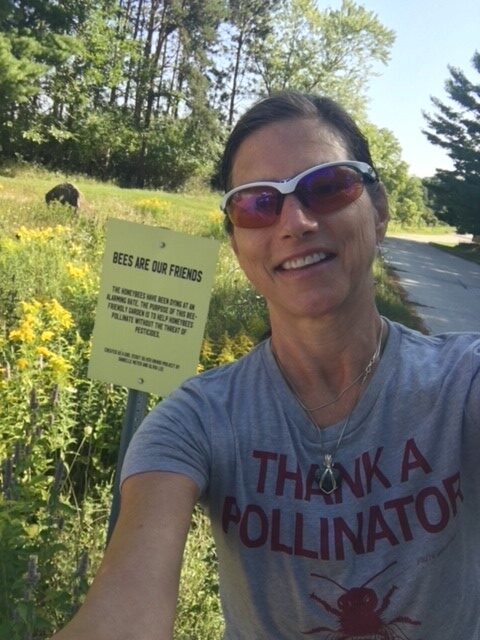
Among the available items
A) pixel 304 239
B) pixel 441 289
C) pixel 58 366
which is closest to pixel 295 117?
pixel 304 239

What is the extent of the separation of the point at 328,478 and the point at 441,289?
13471 mm

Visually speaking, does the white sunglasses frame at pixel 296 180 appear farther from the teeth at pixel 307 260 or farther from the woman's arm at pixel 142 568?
the woman's arm at pixel 142 568

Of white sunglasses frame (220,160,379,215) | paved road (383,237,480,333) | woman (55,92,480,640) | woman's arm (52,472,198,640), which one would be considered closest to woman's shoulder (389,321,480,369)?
woman (55,92,480,640)

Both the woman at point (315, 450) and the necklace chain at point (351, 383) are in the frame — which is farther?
the necklace chain at point (351, 383)

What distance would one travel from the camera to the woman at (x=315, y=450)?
1331 mm

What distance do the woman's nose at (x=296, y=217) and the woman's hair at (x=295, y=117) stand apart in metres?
A: 0.19

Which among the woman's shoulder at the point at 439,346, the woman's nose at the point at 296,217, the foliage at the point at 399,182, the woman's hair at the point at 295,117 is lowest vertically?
the woman's shoulder at the point at 439,346

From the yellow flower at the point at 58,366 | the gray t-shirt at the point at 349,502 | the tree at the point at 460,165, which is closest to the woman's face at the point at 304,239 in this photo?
the gray t-shirt at the point at 349,502

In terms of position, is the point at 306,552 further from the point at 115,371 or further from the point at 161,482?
the point at 115,371

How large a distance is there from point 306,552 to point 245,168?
0.84m

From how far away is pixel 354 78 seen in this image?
52750 millimetres

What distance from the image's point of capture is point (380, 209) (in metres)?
1.66

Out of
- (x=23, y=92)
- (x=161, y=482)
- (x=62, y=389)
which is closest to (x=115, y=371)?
(x=62, y=389)

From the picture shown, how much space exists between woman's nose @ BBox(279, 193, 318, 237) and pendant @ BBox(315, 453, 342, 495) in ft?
1.63
